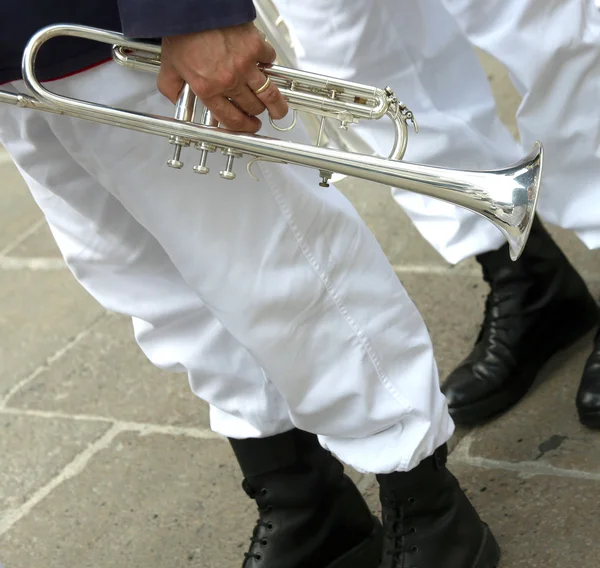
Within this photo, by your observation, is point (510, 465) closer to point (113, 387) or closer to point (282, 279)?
point (282, 279)

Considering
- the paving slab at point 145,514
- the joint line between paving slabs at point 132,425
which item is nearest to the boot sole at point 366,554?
the paving slab at point 145,514

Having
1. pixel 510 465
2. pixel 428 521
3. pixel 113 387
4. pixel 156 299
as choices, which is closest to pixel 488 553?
pixel 428 521

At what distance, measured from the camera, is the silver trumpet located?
1034 millimetres

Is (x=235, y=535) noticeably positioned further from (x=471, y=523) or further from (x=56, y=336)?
(x=56, y=336)

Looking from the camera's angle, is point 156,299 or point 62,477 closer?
point 156,299

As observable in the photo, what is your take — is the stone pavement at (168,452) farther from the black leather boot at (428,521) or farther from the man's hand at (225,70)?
the man's hand at (225,70)

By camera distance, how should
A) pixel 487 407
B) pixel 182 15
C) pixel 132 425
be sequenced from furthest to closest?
pixel 132 425 < pixel 487 407 < pixel 182 15

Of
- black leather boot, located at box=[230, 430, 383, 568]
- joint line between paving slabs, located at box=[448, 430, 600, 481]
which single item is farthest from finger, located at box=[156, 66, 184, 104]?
joint line between paving slabs, located at box=[448, 430, 600, 481]

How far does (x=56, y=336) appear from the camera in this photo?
8.20 ft

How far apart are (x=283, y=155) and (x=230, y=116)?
0.26ft

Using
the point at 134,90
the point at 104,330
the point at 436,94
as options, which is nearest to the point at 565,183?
the point at 436,94

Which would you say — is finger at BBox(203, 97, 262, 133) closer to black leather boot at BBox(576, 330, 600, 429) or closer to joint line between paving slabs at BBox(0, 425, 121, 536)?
black leather boot at BBox(576, 330, 600, 429)

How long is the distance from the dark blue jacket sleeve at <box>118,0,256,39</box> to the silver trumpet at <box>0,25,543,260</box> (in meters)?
0.05

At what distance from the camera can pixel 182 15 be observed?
0.96m
